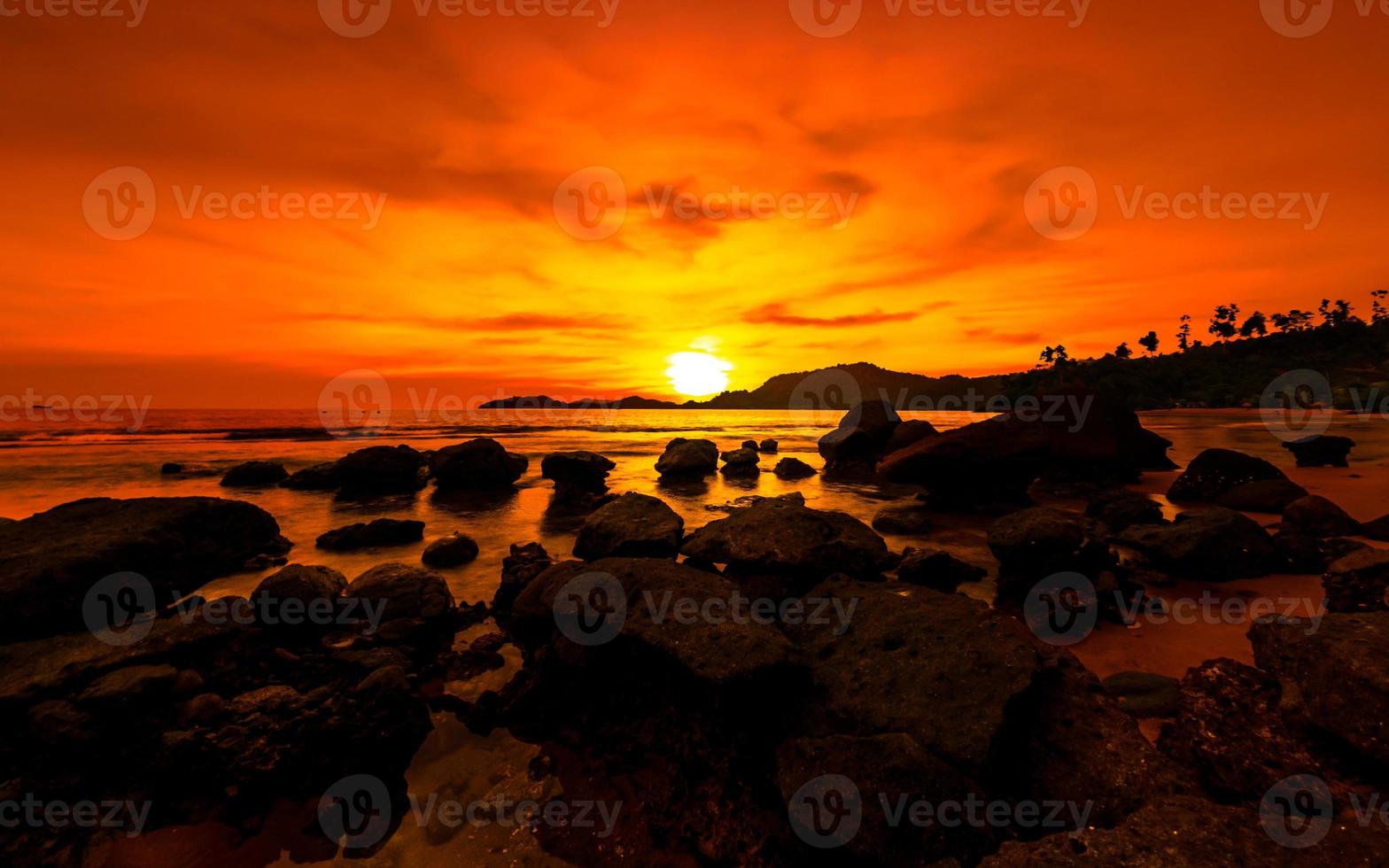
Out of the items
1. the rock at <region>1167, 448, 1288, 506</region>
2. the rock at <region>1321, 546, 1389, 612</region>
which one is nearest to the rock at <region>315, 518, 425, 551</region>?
the rock at <region>1321, 546, 1389, 612</region>

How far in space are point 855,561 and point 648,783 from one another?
14.7ft

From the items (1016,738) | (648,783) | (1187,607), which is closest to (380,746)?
(648,783)

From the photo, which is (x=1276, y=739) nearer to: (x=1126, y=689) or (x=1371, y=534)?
(x=1126, y=689)

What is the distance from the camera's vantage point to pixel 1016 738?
4.07 meters

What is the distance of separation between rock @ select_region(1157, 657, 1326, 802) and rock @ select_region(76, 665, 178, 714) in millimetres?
8944

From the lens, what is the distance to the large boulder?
8.77m

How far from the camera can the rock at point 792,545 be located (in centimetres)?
Answer: 745

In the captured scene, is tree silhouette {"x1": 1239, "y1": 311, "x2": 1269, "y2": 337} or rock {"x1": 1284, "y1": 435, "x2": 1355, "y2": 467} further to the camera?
tree silhouette {"x1": 1239, "y1": 311, "x2": 1269, "y2": 337}

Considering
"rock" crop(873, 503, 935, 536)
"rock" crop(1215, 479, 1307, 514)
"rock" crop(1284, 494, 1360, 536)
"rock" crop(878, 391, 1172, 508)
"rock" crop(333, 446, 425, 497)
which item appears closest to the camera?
"rock" crop(1284, 494, 1360, 536)

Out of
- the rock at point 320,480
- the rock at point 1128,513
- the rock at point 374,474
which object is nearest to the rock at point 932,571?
the rock at point 1128,513

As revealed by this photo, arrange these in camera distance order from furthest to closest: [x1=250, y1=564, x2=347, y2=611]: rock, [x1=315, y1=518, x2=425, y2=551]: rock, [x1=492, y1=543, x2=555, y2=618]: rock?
[x1=315, y1=518, x2=425, y2=551]: rock
[x1=492, y1=543, x2=555, y2=618]: rock
[x1=250, y1=564, x2=347, y2=611]: rock

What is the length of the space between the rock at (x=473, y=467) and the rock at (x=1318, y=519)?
23538 mm

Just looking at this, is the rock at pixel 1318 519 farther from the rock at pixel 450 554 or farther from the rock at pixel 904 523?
the rock at pixel 450 554

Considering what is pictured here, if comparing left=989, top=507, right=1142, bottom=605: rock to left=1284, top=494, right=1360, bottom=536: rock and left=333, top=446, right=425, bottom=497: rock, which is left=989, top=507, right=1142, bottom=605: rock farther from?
left=333, top=446, right=425, bottom=497: rock
